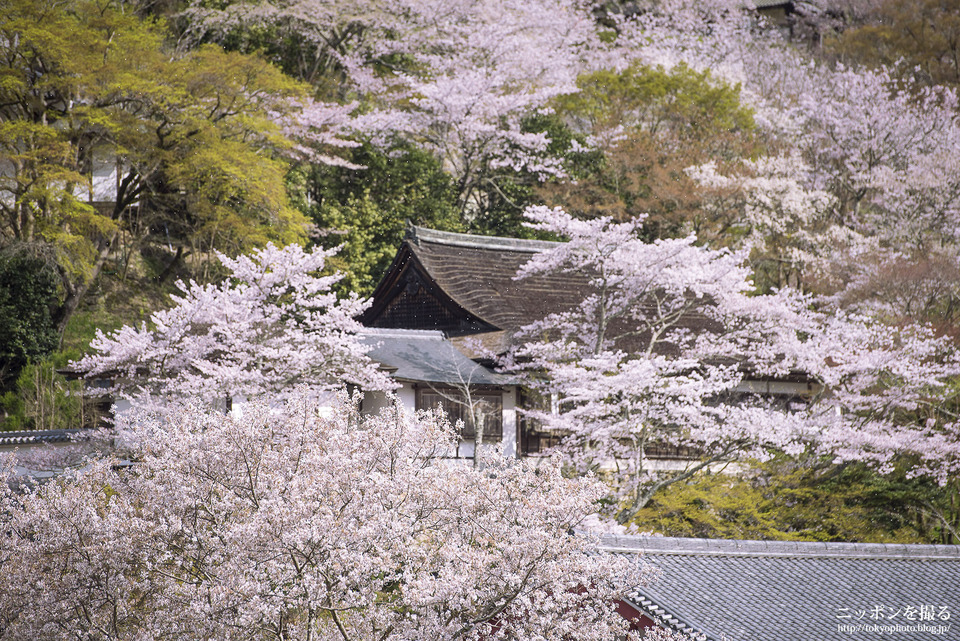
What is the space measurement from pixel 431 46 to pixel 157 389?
55.9 ft

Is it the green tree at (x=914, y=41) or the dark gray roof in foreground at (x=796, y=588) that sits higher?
the green tree at (x=914, y=41)

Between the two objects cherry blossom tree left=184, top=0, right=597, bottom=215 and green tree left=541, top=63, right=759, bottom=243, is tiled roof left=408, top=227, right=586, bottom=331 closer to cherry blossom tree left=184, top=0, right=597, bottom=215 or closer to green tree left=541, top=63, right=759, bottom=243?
green tree left=541, top=63, right=759, bottom=243

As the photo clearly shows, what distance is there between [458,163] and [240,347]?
16.1 m

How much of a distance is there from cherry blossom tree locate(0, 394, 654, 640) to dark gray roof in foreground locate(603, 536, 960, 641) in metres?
1.64

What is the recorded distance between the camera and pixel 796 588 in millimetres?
9633

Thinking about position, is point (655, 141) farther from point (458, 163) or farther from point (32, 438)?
point (32, 438)

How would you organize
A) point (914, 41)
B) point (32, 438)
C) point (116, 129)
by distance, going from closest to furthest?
point (32, 438) → point (116, 129) → point (914, 41)

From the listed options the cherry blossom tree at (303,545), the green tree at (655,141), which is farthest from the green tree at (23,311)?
the green tree at (655,141)

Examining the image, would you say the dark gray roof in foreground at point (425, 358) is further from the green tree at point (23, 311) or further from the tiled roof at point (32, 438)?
the green tree at point (23, 311)

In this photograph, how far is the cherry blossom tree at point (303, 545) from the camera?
616 centimetres

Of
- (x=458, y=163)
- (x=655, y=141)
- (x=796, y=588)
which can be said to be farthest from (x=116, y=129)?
(x=796, y=588)

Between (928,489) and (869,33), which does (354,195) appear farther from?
(869,33)

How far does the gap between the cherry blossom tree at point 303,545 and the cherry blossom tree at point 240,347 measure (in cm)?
444

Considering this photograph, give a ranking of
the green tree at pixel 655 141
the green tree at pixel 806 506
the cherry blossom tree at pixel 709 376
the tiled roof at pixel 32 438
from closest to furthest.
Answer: the cherry blossom tree at pixel 709 376, the green tree at pixel 806 506, the tiled roof at pixel 32 438, the green tree at pixel 655 141
